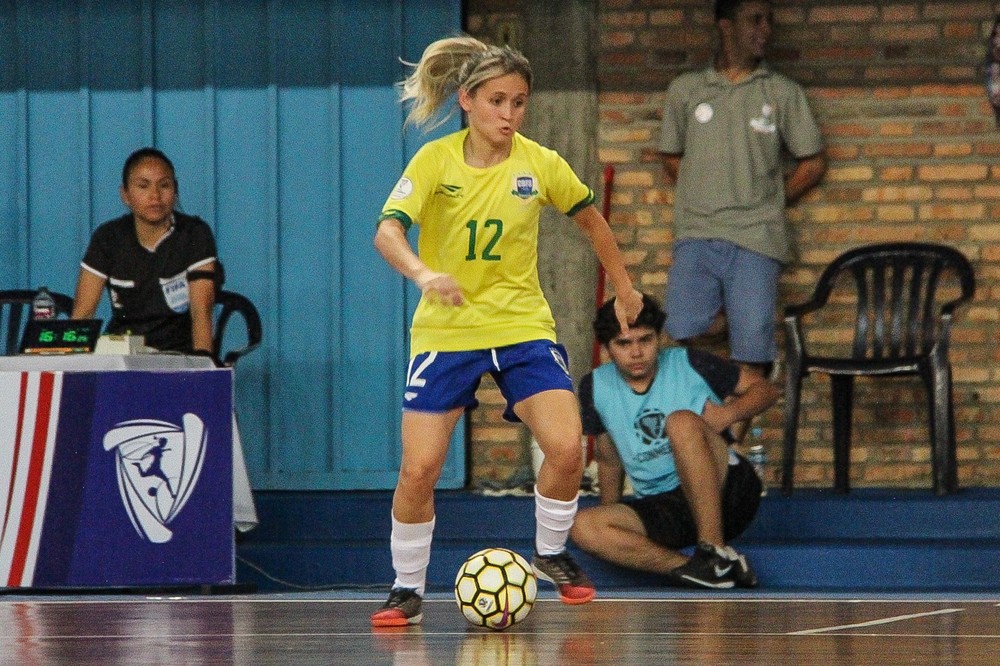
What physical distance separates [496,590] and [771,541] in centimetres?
262

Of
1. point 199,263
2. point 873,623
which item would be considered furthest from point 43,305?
point 873,623

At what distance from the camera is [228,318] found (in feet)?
27.9

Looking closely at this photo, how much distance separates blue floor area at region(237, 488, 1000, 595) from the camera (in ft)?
23.5

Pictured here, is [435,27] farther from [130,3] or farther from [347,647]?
[347,647]

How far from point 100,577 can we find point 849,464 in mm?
3593

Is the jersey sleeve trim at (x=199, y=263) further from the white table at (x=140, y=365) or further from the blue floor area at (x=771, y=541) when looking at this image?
the blue floor area at (x=771, y=541)

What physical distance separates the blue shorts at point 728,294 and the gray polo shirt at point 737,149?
0.20ft

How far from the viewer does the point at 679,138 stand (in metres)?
8.35

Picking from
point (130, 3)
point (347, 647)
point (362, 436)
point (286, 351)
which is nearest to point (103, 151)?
point (130, 3)

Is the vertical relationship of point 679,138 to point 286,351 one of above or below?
above

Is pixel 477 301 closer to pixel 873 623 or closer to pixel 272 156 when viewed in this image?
pixel 873 623

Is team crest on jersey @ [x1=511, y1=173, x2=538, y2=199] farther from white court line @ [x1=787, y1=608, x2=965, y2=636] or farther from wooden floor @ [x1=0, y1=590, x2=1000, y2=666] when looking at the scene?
white court line @ [x1=787, y1=608, x2=965, y2=636]

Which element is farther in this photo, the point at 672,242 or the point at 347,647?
the point at 672,242

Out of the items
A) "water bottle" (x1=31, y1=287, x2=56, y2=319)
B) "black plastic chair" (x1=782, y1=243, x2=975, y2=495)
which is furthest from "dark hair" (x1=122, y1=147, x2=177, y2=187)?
"black plastic chair" (x1=782, y1=243, x2=975, y2=495)
